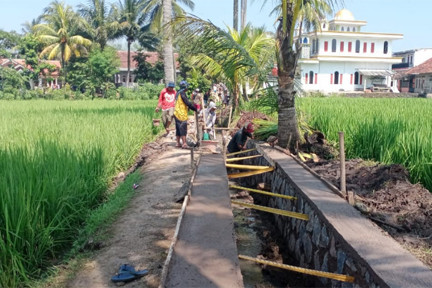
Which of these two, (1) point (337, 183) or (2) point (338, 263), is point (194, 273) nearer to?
(2) point (338, 263)

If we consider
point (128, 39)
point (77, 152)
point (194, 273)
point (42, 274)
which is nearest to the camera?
point (194, 273)

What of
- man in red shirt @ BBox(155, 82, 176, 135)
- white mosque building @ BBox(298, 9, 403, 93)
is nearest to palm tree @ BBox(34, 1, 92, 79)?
white mosque building @ BBox(298, 9, 403, 93)

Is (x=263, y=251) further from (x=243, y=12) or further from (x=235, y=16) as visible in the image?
(x=243, y=12)

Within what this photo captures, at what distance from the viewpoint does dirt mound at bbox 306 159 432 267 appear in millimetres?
3391

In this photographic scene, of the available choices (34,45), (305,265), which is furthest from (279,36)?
(34,45)

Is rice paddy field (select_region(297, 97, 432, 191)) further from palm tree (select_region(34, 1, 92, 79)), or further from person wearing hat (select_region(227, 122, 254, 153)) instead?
palm tree (select_region(34, 1, 92, 79))

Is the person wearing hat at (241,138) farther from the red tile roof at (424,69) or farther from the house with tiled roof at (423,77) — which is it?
the red tile roof at (424,69)

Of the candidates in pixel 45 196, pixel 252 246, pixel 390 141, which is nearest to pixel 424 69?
pixel 390 141

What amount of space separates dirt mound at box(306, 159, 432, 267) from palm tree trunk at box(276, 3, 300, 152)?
5.86ft

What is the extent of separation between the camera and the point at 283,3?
6.75 m

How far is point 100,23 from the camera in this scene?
32812mm

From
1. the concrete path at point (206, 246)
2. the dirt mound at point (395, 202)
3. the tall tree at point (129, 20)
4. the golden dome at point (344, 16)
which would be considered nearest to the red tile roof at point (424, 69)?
the golden dome at point (344, 16)

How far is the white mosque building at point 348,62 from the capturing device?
118 ft

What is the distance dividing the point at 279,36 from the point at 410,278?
5.27m
